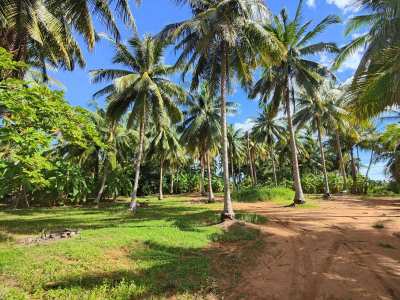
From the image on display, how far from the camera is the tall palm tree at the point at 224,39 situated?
1380cm

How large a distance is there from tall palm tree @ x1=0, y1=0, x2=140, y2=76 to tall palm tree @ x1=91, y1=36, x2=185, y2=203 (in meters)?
5.37

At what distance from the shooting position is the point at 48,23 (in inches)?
447

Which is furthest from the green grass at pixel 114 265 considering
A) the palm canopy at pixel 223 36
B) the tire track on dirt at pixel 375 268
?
the palm canopy at pixel 223 36

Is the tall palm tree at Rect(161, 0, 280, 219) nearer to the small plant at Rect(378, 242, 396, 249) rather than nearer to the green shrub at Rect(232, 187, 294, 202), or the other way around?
the small plant at Rect(378, 242, 396, 249)

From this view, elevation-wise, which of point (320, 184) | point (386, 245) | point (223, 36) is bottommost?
point (386, 245)

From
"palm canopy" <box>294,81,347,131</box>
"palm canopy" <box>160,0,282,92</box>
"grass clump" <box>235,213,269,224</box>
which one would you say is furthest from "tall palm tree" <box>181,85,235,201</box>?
"grass clump" <box>235,213,269,224</box>

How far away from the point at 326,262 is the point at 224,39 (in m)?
9.18

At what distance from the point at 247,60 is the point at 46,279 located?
12665mm

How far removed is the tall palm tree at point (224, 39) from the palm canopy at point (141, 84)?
412cm

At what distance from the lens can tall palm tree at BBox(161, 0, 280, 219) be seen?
13805mm

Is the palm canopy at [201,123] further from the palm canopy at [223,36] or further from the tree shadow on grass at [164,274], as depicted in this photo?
the tree shadow on grass at [164,274]

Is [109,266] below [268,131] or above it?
below

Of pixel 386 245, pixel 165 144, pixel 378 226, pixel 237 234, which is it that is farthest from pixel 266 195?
pixel 386 245

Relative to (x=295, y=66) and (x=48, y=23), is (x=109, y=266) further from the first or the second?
(x=295, y=66)
